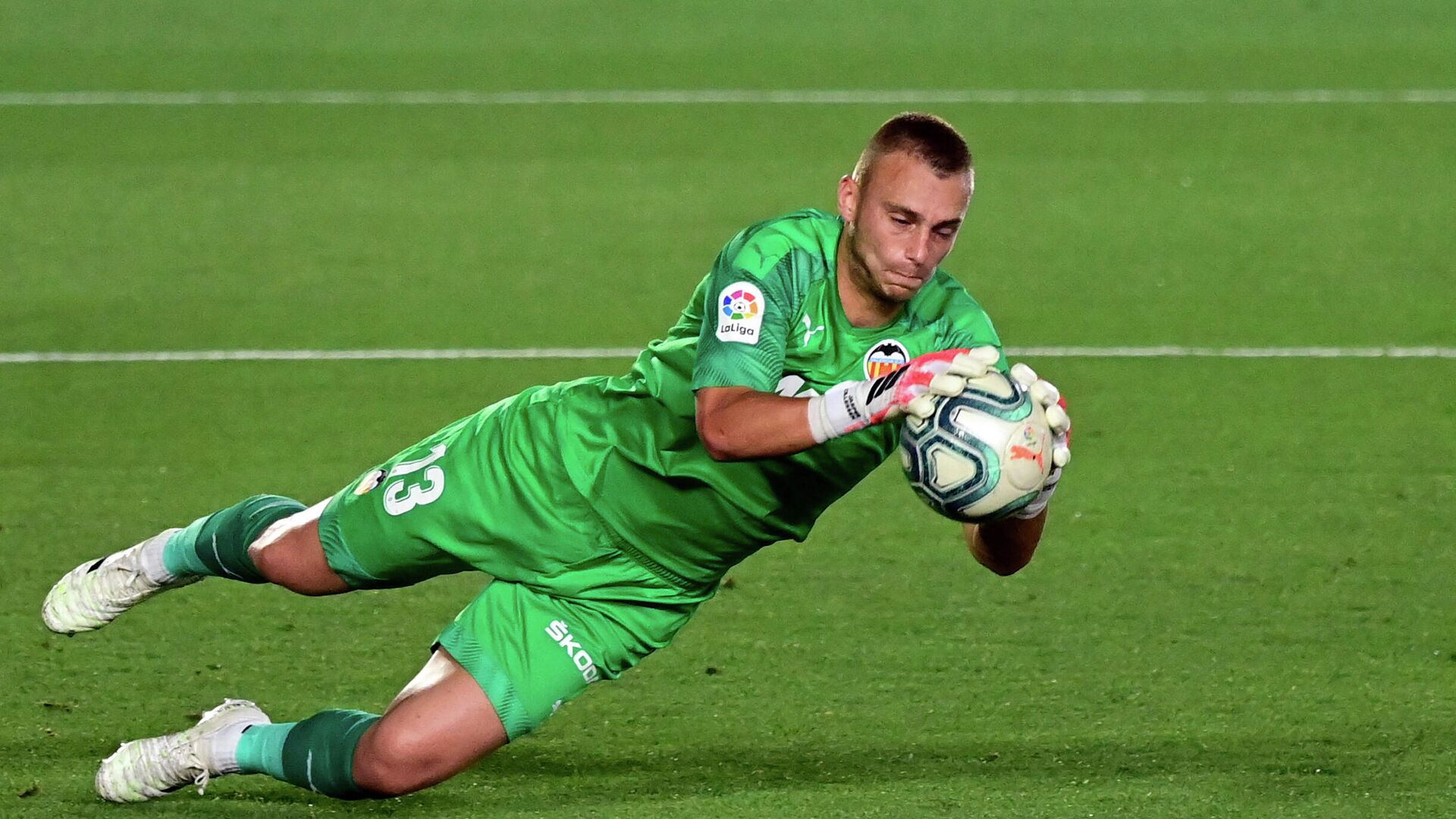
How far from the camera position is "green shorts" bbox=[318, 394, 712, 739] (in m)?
3.96

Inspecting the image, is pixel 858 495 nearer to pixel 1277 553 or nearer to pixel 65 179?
pixel 1277 553

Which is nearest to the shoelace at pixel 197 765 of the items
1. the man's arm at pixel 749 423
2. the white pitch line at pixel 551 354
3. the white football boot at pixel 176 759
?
the white football boot at pixel 176 759

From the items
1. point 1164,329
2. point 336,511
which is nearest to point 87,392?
point 336,511

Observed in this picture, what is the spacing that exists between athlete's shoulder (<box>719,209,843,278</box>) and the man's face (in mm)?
105

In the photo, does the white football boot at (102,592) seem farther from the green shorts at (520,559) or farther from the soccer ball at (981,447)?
the soccer ball at (981,447)

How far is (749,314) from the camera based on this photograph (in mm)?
3709

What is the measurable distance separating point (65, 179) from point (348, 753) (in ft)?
22.6

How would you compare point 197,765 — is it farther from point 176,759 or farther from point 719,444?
point 719,444

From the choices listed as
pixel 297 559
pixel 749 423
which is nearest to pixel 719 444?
pixel 749 423

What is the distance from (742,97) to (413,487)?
7928 mm

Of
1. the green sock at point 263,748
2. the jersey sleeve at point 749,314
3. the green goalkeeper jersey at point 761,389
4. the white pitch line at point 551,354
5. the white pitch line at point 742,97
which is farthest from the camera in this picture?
the white pitch line at point 742,97

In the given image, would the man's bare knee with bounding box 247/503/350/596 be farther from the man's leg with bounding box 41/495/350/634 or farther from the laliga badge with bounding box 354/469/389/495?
the laliga badge with bounding box 354/469/389/495

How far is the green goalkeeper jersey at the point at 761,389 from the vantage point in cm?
378

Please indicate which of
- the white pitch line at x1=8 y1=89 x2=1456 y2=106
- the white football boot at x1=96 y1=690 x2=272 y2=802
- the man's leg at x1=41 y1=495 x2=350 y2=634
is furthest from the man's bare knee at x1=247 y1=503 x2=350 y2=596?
the white pitch line at x1=8 y1=89 x2=1456 y2=106
